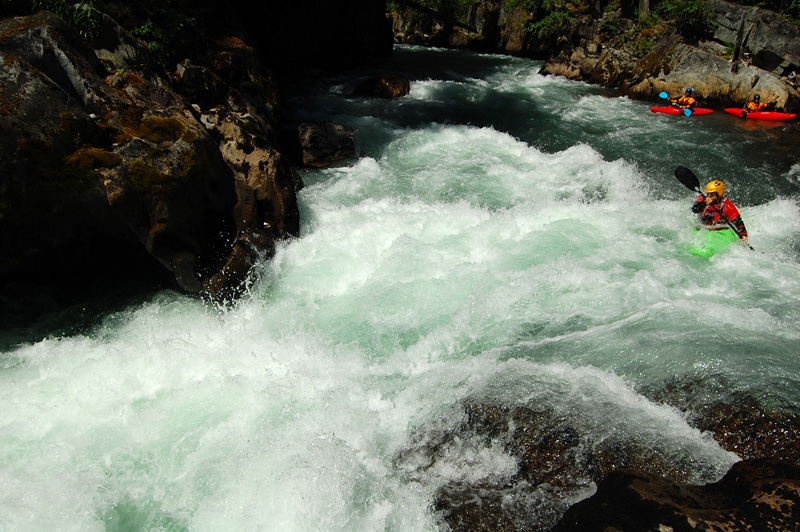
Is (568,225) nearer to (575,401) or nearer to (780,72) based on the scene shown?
(575,401)

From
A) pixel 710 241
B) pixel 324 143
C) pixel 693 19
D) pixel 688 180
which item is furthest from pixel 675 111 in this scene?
pixel 324 143

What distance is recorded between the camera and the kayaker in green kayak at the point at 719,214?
6180 mm

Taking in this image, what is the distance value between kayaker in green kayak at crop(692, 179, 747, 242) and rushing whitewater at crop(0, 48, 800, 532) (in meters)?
0.28

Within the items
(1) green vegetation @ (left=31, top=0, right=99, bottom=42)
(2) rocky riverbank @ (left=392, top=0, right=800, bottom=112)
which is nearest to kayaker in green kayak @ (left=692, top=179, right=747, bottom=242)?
(2) rocky riverbank @ (left=392, top=0, right=800, bottom=112)

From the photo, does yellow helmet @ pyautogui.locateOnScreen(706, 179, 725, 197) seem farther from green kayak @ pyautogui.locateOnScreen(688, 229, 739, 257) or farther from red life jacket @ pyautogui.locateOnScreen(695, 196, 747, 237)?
green kayak @ pyautogui.locateOnScreen(688, 229, 739, 257)

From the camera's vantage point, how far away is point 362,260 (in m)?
5.91

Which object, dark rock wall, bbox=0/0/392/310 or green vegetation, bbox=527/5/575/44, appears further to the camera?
green vegetation, bbox=527/5/575/44

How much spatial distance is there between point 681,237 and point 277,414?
19.2 feet

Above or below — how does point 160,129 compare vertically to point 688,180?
above

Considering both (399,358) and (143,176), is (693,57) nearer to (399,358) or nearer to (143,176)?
(399,358)

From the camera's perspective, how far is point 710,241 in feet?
20.0

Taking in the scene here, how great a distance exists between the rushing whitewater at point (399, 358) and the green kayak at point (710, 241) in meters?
0.12

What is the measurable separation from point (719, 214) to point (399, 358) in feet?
16.5

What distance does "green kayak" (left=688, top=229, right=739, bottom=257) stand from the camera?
19.6 ft
